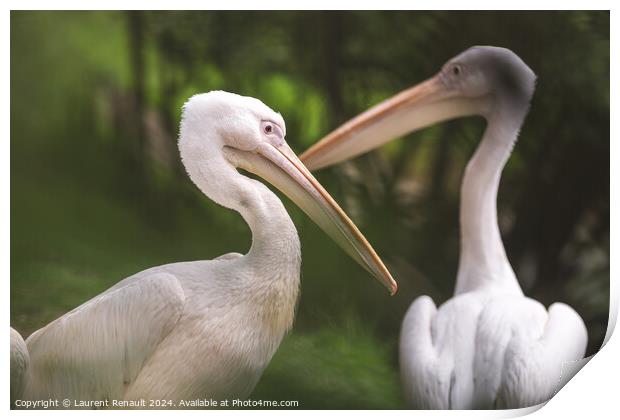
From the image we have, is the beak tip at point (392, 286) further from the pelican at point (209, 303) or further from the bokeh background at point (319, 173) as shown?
the pelican at point (209, 303)

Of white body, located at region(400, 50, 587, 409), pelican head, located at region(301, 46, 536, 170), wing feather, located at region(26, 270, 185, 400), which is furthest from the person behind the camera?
pelican head, located at region(301, 46, 536, 170)

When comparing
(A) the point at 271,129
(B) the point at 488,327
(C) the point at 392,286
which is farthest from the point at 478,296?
(A) the point at 271,129

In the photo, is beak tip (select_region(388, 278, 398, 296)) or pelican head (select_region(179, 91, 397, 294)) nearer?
pelican head (select_region(179, 91, 397, 294))

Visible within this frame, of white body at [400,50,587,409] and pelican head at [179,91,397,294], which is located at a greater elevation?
pelican head at [179,91,397,294]

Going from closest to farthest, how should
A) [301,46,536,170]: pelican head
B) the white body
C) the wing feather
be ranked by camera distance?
the wing feather, the white body, [301,46,536,170]: pelican head

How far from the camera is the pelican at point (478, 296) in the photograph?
11.4 ft

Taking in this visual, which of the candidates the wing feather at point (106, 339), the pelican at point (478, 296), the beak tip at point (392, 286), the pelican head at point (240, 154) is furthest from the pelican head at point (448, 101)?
the wing feather at point (106, 339)

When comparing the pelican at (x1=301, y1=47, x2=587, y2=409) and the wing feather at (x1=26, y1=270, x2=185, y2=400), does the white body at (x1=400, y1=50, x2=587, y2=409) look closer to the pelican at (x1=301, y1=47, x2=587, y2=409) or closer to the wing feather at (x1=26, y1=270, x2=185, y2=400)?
the pelican at (x1=301, y1=47, x2=587, y2=409)

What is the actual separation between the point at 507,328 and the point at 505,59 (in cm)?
105

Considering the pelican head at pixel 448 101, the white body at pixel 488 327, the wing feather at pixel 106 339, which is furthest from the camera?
the pelican head at pixel 448 101

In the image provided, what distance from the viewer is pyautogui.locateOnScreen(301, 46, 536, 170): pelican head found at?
3639 mm

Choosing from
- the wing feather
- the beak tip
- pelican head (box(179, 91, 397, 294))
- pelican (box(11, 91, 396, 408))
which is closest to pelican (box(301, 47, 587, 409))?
the beak tip

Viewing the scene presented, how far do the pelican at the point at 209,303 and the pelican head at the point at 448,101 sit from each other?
0.36 meters
